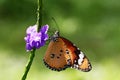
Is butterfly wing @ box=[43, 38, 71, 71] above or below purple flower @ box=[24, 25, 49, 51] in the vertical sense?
above

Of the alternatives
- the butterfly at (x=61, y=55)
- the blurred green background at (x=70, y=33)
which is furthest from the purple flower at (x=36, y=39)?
the blurred green background at (x=70, y=33)

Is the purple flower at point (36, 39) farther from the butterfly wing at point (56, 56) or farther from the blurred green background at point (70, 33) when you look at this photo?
the blurred green background at point (70, 33)

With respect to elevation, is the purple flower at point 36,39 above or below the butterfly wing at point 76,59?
below

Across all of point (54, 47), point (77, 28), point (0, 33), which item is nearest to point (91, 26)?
point (77, 28)

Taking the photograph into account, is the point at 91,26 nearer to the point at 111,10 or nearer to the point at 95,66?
the point at 111,10

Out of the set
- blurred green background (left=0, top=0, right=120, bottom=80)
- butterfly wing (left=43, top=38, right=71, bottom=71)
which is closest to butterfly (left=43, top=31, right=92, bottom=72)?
butterfly wing (left=43, top=38, right=71, bottom=71)

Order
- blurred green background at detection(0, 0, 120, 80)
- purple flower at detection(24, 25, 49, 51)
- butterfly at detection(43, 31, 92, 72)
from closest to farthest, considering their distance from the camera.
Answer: purple flower at detection(24, 25, 49, 51), butterfly at detection(43, 31, 92, 72), blurred green background at detection(0, 0, 120, 80)

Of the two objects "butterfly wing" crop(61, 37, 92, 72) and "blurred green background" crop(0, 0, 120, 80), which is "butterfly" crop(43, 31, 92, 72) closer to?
"butterfly wing" crop(61, 37, 92, 72)
